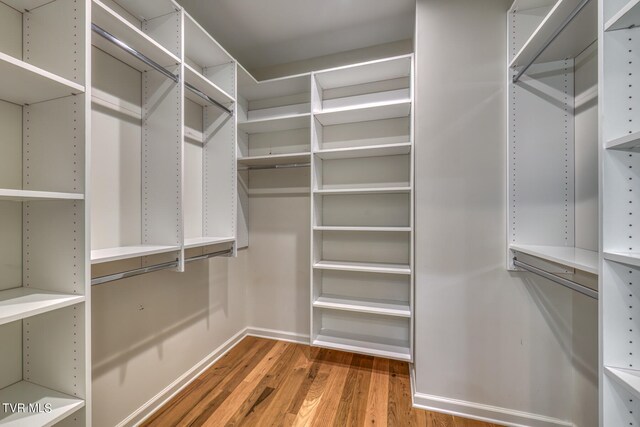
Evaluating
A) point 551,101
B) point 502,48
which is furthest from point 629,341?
point 502,48

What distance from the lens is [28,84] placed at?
963 millimetres

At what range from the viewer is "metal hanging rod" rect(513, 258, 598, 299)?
1.04 metres

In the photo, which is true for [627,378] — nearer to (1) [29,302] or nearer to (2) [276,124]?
(1) [29,302]

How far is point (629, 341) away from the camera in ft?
2.65

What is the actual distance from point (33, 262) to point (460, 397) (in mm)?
2422

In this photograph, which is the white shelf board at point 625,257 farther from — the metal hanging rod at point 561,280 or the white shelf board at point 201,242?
the white shelf board at point 201,242

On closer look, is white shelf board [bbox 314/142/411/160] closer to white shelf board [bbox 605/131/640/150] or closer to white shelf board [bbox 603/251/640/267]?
white shelf board [bbox 605/131/640/150]

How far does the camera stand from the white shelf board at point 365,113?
2014 mm

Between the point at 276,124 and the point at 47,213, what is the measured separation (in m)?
1.73

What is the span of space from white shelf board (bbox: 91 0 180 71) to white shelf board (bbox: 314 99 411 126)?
1.10 meters

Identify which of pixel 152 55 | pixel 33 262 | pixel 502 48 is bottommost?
pixel 33 262

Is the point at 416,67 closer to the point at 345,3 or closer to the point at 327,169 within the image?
the point at 345,3

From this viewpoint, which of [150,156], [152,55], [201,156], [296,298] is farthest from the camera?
[296,298]

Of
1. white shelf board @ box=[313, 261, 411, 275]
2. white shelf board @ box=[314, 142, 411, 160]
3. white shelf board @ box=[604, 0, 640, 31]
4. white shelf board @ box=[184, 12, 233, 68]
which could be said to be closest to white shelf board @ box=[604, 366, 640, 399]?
white shelf board @ box=[604, 0, 640, 31]
